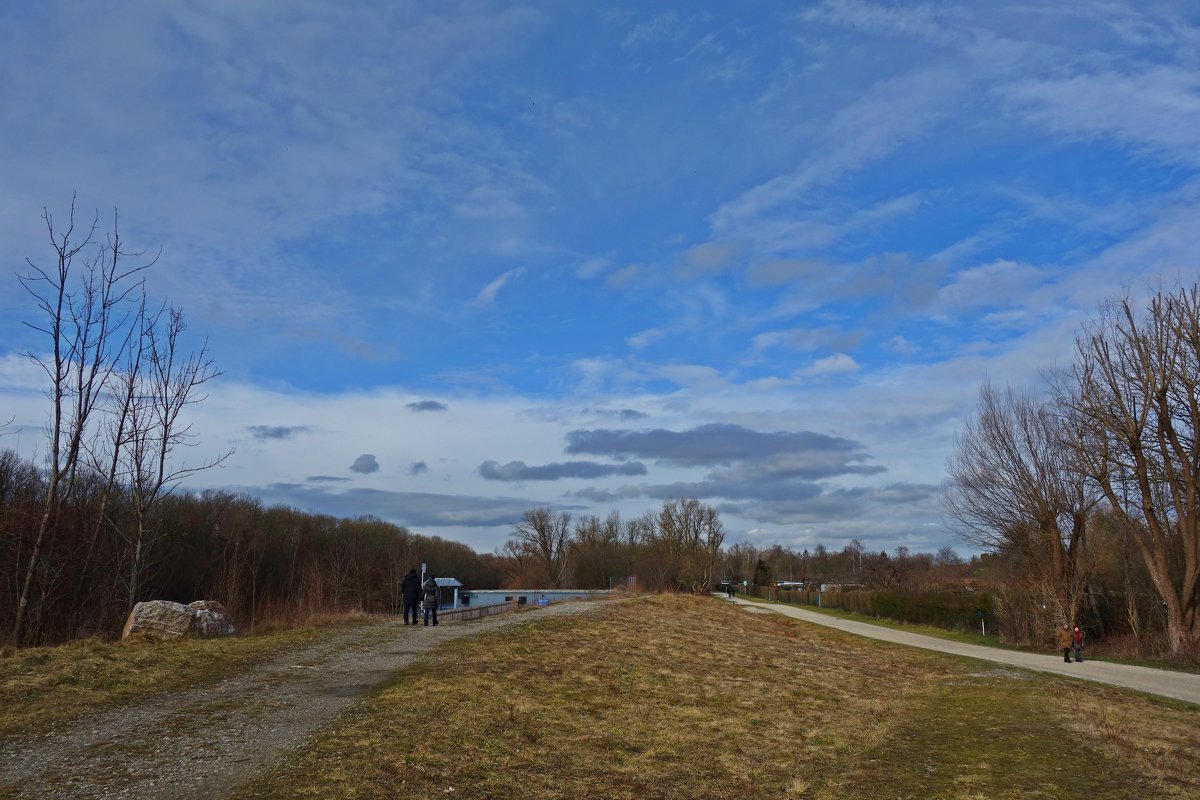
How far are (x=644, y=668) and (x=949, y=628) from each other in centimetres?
3262

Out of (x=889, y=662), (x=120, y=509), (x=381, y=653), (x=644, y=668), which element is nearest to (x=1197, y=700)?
(x=889, y=662)

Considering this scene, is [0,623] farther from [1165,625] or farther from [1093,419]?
[1165,625]

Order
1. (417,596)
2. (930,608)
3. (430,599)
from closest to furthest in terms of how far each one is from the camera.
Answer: (430,599) < (417,596) < (930,608)

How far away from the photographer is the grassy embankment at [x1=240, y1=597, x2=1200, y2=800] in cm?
778

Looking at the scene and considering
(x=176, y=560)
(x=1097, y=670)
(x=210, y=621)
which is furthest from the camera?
(x=176, y=560)

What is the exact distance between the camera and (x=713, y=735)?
10375 mm

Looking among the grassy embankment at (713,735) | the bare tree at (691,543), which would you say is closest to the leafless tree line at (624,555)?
the bare tree at (691,543)

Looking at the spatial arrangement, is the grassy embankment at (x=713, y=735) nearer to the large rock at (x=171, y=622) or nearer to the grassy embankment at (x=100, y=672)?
the grassy embankment at (x=100, y=672)

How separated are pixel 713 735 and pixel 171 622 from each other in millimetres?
10732

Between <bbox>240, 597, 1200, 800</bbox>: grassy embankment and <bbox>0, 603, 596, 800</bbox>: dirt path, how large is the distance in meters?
0.47

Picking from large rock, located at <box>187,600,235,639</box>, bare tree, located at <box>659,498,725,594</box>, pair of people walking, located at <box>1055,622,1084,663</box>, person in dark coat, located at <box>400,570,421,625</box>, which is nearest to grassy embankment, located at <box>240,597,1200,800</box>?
person in dark coat, located at <box>400,570,421,625</box>

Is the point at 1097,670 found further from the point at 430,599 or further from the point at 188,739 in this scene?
the point at 188,739

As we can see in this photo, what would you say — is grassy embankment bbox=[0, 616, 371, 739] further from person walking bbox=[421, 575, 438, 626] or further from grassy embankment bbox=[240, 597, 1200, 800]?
person walking bbox=[421, 575, 438, 626]

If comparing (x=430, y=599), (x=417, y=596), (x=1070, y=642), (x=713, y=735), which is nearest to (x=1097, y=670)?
(x=1070, y=642)
